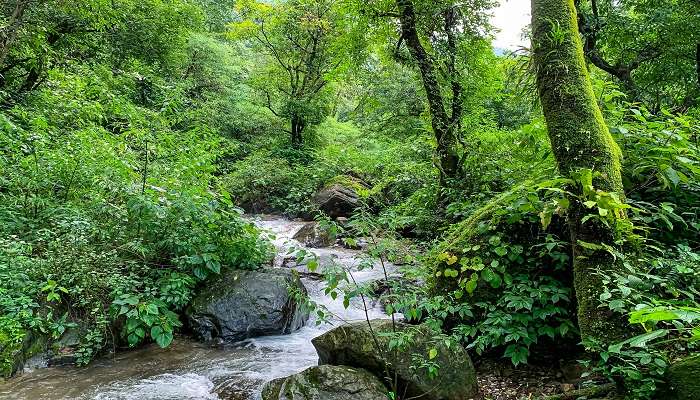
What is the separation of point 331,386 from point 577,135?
311 cm

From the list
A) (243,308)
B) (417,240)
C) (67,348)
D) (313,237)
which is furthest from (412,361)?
(313,237)

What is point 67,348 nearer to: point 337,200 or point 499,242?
point 499,242

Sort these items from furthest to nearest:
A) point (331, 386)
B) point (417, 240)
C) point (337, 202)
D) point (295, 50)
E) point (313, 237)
→ point (295, 50), point (337, 202), point (313, 237), point (417, 240), point (331, 386)

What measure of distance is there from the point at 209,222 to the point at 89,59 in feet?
29.9

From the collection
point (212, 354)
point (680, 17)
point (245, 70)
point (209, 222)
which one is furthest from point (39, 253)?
point (245, 70)

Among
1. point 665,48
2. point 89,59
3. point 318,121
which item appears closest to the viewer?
point 665,48

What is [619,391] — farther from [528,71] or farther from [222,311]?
[222,311]

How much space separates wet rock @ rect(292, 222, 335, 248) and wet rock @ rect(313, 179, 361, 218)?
4.95 ft

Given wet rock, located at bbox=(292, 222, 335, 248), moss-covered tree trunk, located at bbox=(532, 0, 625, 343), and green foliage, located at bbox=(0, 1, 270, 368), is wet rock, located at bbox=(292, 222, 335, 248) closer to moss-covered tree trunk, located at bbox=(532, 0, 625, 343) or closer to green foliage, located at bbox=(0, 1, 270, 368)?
green foliage, located at bbox=(0, 1, 270, 368)

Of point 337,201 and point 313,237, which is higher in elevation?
point 337,201

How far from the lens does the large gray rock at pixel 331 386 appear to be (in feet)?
12.1

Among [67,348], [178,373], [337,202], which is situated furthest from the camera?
[337,202]

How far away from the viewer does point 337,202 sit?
13789 mm

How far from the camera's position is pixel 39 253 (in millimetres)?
5520
